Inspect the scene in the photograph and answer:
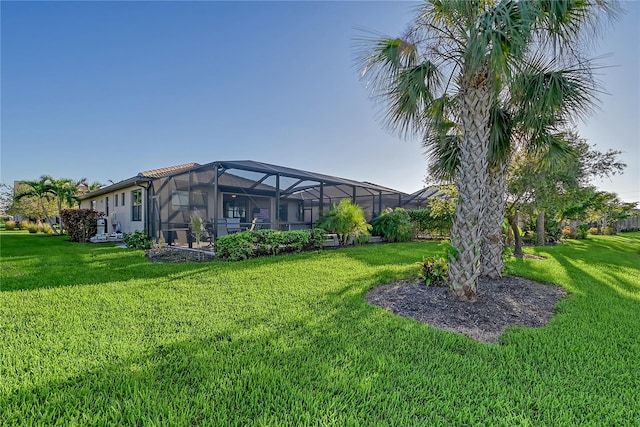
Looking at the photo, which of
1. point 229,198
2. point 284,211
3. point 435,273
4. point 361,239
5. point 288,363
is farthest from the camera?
point 229,198

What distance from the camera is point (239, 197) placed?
1425cm

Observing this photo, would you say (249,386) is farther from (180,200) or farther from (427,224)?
(427,224)

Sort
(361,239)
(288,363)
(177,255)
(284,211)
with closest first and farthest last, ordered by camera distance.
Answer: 1. (288,363)
2. (177,255)
3. (361,239)
4. (284,211)

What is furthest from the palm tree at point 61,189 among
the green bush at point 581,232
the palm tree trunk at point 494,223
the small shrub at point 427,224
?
the green bush at point 581,232

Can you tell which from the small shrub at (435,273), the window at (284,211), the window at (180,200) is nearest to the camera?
the small shrub at (435,273)

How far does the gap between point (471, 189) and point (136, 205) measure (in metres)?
15.4

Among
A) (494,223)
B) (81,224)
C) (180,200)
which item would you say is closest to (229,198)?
(180,200)

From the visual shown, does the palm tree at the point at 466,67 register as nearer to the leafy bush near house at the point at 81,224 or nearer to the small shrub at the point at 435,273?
the small shrub at the point at 435,273

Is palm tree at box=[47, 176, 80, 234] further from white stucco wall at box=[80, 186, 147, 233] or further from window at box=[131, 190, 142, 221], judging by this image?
window at box=[131, 190, 142, 221]

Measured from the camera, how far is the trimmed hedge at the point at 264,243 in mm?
8797

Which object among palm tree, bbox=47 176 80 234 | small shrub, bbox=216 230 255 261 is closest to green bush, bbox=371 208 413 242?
small shrub, bbox=216 230 255 261

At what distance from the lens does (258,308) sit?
4.38 metres

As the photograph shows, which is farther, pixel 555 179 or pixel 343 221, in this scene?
pixel 343 221

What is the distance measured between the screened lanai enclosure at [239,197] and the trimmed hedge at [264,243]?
120 centimetres
